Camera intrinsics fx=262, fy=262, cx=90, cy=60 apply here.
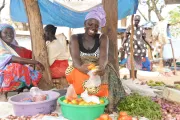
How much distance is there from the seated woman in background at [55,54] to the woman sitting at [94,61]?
40.3 inches

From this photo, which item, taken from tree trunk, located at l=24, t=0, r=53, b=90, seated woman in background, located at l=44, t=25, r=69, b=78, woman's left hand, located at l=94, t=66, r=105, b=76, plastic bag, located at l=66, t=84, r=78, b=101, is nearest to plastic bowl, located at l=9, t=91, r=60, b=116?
plastic bag, located at l=66, t=84, r=78, b=101

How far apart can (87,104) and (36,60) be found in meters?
1.53

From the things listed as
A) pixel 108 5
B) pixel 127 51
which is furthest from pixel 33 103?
pixel 127 51

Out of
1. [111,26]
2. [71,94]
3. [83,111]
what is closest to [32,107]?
[71,94]

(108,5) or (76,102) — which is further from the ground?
(108,5)

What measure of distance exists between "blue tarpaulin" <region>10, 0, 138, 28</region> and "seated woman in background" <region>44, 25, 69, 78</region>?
96cm

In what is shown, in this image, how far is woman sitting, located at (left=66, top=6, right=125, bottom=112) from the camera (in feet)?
9.96

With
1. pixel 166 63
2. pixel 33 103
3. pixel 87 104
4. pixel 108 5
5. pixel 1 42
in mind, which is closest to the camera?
Result: pixel 87 104

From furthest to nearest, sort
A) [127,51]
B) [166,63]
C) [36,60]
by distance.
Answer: [166,63] → [127,51] → [36,60]

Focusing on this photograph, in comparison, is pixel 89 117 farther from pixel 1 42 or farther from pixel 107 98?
Answer: pixel 1 42

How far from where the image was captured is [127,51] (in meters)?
6.70

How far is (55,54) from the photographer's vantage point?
13.7 ft

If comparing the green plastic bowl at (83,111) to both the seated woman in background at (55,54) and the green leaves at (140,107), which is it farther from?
the seated woman in background at (55,54)

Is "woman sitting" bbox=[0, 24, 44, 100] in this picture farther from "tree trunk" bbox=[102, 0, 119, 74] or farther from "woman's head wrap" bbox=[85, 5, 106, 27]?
"tree trunk" bbox=[102, 0, 119, 74]
